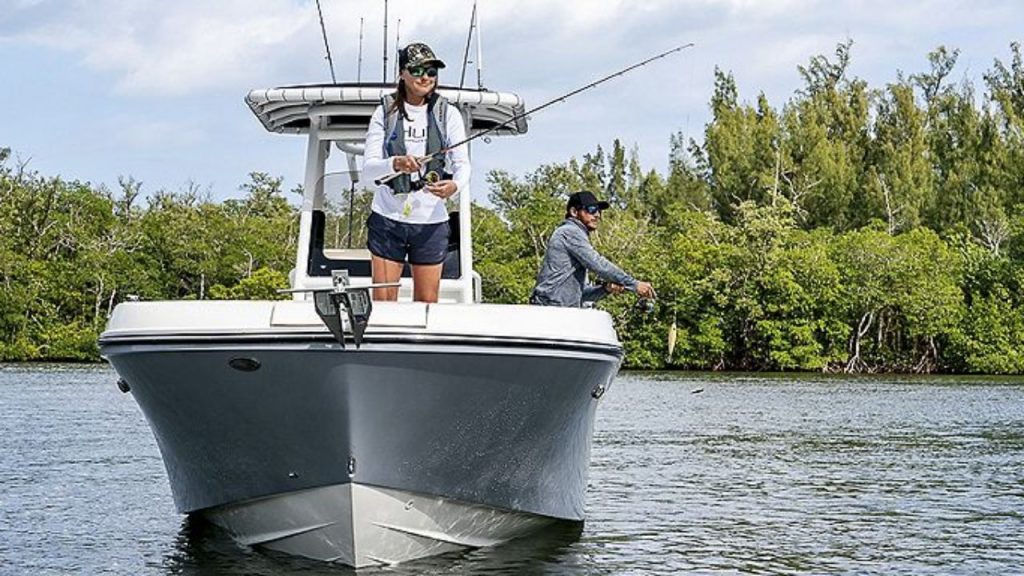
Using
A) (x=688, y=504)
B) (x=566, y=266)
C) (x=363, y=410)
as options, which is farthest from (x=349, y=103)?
(x=688, y=504)

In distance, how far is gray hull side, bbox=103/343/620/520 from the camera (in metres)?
9.20

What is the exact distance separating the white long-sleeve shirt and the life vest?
26 millimetres

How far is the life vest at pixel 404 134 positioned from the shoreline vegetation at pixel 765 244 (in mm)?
53396

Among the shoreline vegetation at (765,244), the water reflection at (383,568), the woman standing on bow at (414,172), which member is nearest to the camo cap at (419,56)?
the woman standing on bow at (414,172)

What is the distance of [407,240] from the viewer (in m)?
10.3

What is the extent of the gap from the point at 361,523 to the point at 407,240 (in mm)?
1844

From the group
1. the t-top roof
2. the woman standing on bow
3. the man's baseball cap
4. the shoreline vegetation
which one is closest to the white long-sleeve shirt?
the woman standing on bow

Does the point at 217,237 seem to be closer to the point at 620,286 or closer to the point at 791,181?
the point at 791,181

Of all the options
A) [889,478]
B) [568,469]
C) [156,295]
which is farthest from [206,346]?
[156,295]

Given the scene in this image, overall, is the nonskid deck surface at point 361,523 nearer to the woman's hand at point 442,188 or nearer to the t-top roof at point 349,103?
the woman's hand at point 442,188

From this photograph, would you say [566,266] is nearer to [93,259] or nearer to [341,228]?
[341,228]

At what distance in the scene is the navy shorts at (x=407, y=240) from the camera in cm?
1021

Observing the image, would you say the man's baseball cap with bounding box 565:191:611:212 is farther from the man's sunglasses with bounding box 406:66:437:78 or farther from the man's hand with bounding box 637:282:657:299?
the man's sunglasses with bounding box 406:66:437:78

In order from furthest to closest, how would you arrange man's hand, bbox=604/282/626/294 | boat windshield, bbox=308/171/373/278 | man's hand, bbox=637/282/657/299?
boat windshield, bbox=308/171/373/278 < man's hand, bbox=604/282/626/294 < man's hand, bbox=637/282/657/299
